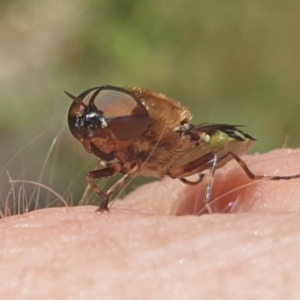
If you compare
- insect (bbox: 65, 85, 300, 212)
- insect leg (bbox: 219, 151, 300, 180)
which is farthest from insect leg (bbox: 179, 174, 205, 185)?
insect leg (bbox: 219, 151, 300, 180)

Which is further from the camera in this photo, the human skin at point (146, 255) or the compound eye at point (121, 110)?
the compound eye at point (121, 110)

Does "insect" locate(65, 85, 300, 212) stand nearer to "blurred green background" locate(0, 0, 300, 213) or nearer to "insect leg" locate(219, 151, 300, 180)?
"insect leg" locate(219, 151, 300, 180)

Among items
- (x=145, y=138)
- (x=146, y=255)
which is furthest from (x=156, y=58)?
(x=146, y=255)

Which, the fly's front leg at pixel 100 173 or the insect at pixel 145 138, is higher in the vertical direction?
the insect at pixel 145 138

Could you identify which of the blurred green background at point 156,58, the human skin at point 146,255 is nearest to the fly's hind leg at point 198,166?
the human skin at point 146,255

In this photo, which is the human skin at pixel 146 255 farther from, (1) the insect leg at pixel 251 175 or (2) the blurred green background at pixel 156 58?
(2) the blurred green background at pixel 156 58

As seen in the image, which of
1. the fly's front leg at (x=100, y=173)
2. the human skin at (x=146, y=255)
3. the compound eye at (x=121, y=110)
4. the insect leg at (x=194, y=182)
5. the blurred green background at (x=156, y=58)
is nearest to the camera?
the human skin at (x=146, y=255)
